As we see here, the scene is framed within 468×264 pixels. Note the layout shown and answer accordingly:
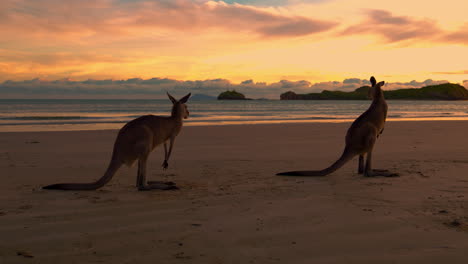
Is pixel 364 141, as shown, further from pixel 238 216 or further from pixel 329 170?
pixel 238 216

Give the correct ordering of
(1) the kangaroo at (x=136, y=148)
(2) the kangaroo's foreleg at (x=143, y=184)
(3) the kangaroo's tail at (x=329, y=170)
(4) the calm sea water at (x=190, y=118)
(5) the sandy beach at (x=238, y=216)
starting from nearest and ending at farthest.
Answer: (5) the sandy beach at (x=238, y=216), (1) the kangaroo at (x=136, y=148), (2) the kangaroo's foreleg at (x=143, y=184), (3) the kangaroo's tail at (x=329, y=170), (4) the calm sea water at (x=190, y=118)

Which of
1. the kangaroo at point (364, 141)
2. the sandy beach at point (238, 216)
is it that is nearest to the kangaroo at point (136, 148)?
the sandy beach at point (238, 216)

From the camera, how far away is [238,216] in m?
4.12

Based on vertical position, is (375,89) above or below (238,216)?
above

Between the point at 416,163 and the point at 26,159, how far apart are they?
783 centimetres

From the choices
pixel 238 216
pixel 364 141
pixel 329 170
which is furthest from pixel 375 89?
pixel 238 216

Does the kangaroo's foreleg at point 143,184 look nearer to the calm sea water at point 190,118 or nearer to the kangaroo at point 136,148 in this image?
the kangaroo at point 136,148

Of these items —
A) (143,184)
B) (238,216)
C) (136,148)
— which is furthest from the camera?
(143,184)

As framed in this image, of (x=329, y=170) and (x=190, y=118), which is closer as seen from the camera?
(x=329, y=170)

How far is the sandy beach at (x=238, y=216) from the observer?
3152mm

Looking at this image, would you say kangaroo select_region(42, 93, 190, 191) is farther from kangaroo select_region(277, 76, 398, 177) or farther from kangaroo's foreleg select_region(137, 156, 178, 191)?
kangaroo select_region(277, 76, 398, 177)

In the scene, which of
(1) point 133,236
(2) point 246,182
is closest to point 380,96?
(2) point 246,182

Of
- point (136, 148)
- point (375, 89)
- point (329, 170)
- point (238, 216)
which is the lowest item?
point (238, 216)

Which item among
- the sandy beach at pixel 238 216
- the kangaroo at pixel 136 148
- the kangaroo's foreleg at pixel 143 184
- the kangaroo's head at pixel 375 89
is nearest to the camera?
the sandy beach at pixel 238 216
